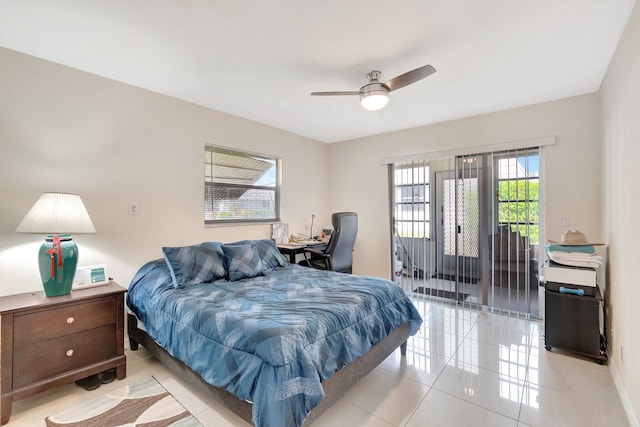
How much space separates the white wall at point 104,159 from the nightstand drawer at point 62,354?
25.2 inches

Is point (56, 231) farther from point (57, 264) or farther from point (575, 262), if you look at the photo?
point (575, 262)

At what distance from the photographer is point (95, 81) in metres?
2.70

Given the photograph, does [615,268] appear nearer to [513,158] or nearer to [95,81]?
[513,158]

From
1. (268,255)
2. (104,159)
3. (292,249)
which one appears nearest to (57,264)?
(104,159)

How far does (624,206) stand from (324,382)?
7.83 ft

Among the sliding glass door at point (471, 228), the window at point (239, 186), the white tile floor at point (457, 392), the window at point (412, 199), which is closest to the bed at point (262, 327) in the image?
the white tile floor at point (457, 392)

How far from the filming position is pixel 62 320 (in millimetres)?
2104

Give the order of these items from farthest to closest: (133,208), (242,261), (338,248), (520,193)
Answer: (338,248), (520,193), (242,261), (133,208)

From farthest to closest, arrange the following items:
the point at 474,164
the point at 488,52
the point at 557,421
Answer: the point at 474,164
the point at 488,52
the point at 557,421

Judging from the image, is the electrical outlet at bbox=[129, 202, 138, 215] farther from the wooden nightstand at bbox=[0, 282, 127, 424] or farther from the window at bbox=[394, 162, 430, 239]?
the window at bbox=[394, 162, 430, 239]

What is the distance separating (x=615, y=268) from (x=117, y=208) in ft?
14.3

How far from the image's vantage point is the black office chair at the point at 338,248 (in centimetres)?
382

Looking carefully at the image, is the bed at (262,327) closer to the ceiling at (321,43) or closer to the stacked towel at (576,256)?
the stacked towel at (576,256)

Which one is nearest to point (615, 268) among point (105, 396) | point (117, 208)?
point (105, 396)
